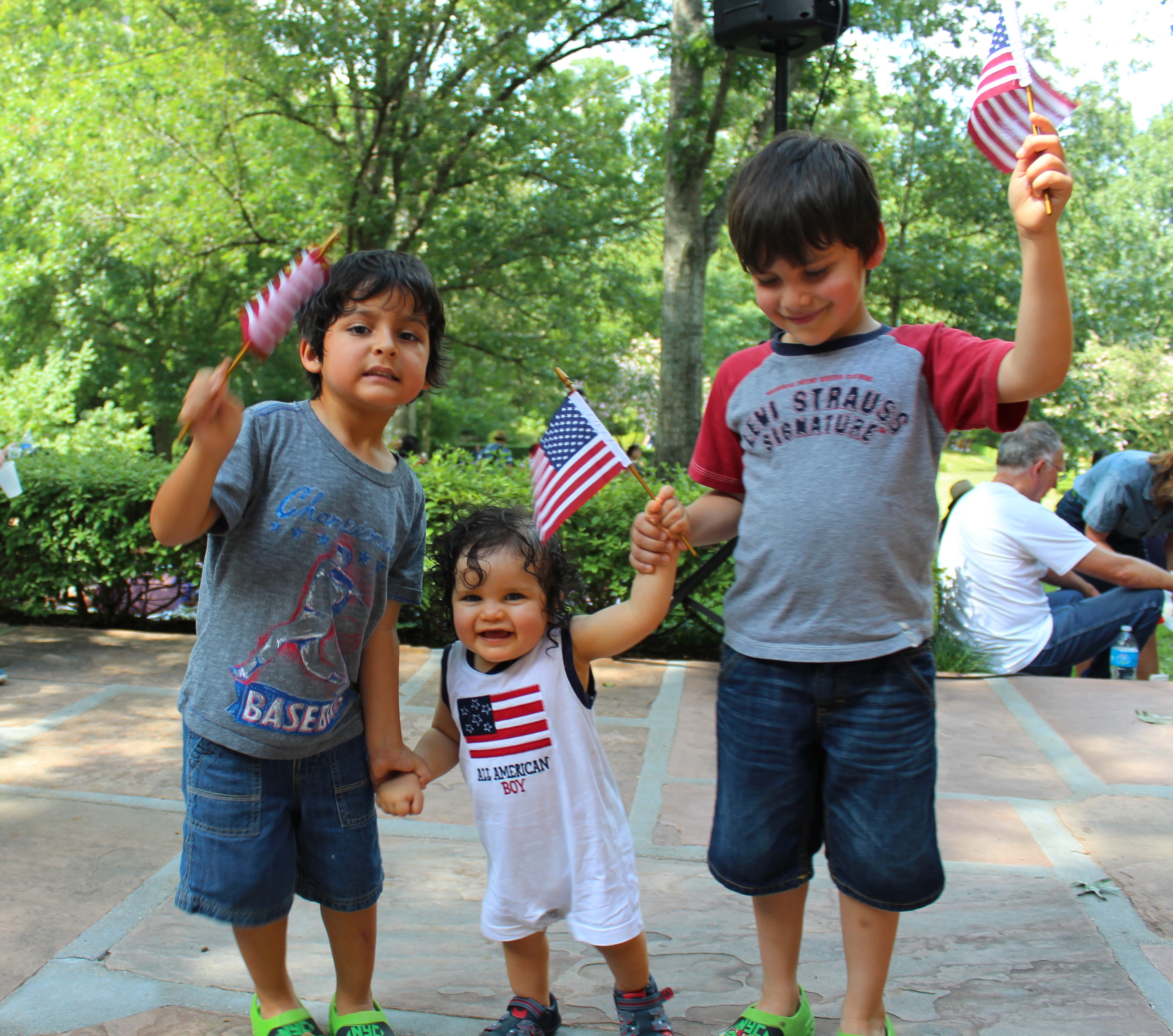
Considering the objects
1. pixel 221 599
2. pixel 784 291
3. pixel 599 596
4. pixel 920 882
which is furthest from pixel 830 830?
pixel 599 596

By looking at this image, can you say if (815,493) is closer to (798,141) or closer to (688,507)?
(688,507)

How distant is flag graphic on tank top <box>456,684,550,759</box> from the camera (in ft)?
6.52

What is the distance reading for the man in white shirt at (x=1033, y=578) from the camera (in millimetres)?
4969

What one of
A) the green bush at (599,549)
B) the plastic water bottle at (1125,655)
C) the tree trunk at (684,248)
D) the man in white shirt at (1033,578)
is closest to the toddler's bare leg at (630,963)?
the green bush at (599,549)

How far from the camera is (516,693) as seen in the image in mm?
1996

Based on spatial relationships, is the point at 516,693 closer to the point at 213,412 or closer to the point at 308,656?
the point at 308,656

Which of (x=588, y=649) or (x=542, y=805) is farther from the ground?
(x=588, y=649)

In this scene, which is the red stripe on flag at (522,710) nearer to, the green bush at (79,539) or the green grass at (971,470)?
the green bush at (79,539)

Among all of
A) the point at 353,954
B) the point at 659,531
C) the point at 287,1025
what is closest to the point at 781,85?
the point at 659,531

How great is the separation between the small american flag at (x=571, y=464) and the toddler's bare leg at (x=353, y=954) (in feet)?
2.80

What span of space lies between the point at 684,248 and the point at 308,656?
22.9 feet

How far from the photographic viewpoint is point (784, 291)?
1.85m

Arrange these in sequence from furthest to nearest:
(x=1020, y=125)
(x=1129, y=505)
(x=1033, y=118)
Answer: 1. (x=1129, y=505)
2. (x=1020, y=125)
3. (x=1033, y=118)

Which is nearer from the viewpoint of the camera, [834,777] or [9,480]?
[834,777]
